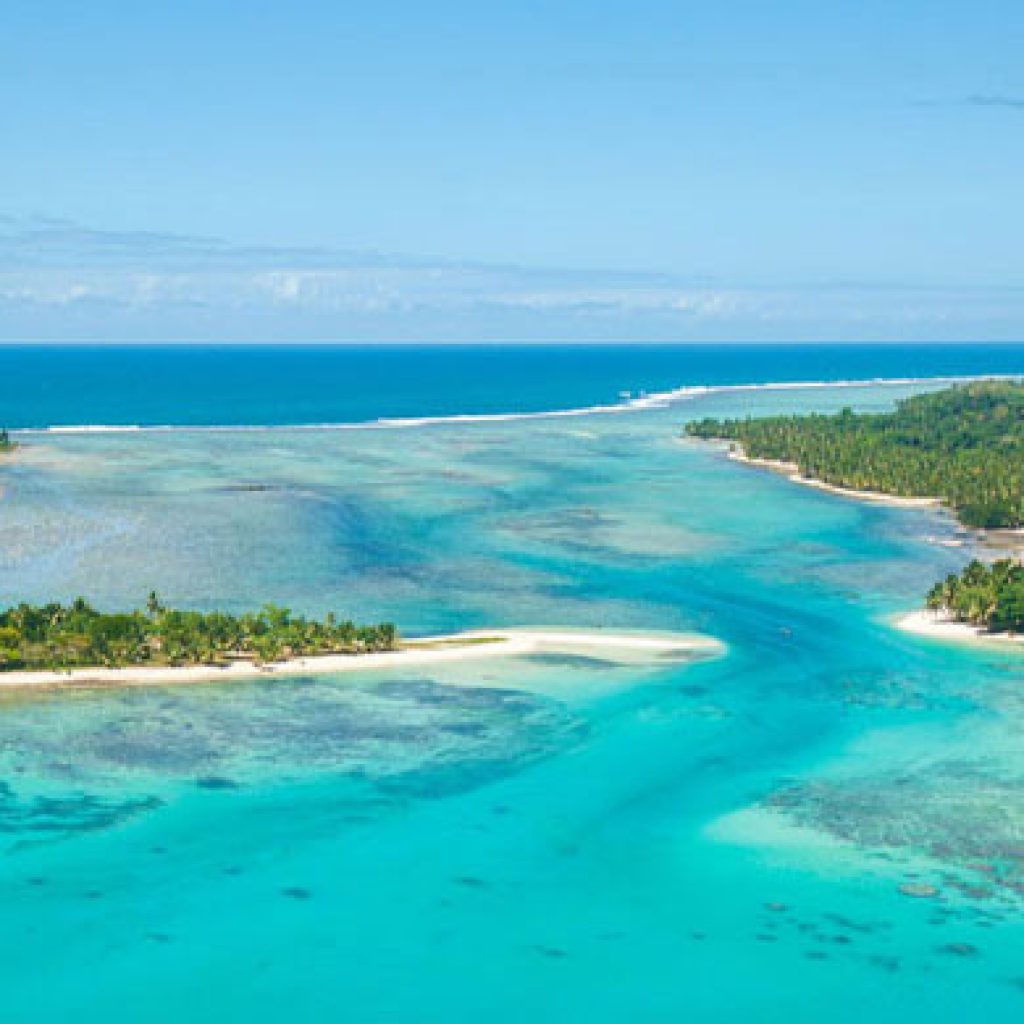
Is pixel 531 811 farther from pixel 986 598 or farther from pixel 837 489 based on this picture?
pixel 837 489

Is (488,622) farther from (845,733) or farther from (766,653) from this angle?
(845,733)

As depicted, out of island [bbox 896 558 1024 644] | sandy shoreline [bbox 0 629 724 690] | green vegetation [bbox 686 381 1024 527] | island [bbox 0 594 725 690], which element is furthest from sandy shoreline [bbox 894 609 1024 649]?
green vegetation [bbox 686 381 1024 527]

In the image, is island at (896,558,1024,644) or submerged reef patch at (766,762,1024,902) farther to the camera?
island at (896,558,1024,644)

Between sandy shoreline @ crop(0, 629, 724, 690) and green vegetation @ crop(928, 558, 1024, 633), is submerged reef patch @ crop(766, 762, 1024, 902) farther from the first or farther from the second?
green vegetation @ crop(928, 558, 1024, 633)

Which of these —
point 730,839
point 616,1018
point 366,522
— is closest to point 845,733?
point 730,839

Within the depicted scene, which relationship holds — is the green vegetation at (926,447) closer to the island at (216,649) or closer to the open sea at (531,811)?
the open sea at (531,811)

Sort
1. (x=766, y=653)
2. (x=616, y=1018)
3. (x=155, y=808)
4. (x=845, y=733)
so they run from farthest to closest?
(x=766, y=653) < (x=845, y=733) < (x=155, y=808) < (x=616, y=1018)
